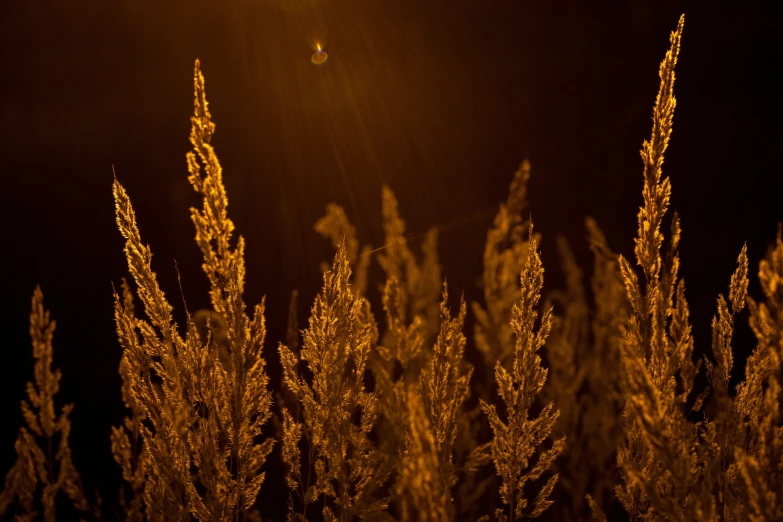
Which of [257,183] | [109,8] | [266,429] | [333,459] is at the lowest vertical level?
[333,459]

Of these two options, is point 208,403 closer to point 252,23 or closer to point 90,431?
point 90,431

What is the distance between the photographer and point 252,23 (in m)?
4.98

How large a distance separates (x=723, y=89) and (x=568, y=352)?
3253 mm

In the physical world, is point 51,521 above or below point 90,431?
Result: below

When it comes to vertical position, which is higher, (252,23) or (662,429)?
(252,23)

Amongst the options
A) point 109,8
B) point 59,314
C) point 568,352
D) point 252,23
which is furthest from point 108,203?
point 568,352

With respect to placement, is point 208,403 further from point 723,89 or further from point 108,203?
point 723,89

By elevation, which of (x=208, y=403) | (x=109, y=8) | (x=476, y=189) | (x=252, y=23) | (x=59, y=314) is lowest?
(x=208, y=403)

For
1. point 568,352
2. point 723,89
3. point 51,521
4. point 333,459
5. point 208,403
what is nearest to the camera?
point 208,403

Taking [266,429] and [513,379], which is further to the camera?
[266,429]

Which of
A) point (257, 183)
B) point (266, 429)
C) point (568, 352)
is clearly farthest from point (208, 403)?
point (257, 183)

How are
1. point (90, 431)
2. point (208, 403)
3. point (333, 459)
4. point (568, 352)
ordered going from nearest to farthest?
1. point (208, 403)
2. point (333, 459)
3. point (568, 352)
4. point (90, 431)

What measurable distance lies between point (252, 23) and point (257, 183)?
132cm

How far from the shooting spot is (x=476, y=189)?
16.8 feet
